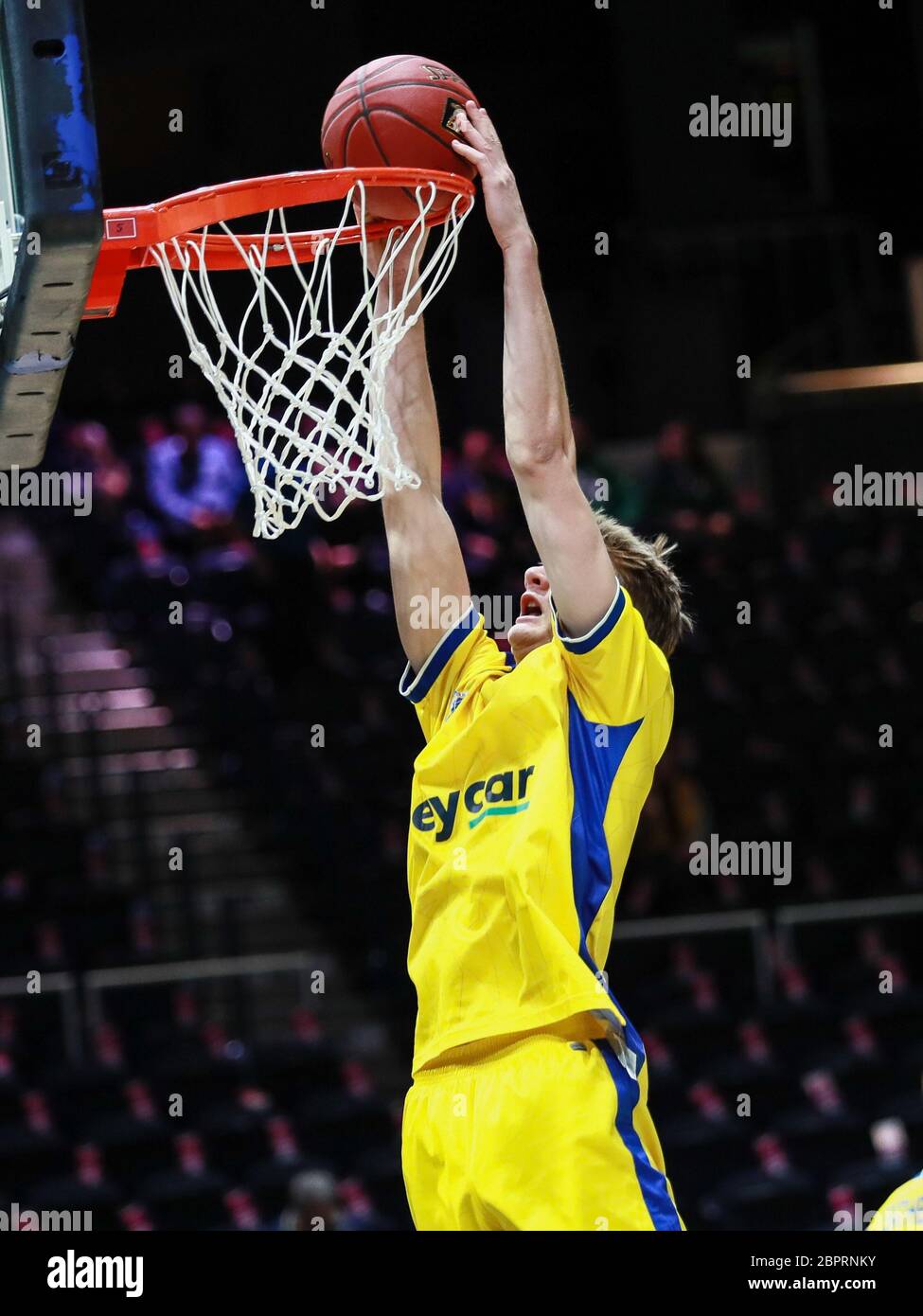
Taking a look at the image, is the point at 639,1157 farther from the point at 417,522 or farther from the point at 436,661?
the point at 417,522

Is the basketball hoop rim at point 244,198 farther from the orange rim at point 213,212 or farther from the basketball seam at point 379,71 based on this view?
the basketball seam at point 379,71

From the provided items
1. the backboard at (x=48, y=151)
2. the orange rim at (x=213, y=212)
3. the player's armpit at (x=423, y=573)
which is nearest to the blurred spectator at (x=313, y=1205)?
the player's armpit at (x=423, y=573)

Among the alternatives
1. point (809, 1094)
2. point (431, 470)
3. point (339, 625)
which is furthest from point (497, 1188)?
point (339, 625)

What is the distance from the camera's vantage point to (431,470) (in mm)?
4203

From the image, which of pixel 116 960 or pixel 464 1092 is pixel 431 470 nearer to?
pixel 464 1092

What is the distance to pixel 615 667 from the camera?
371cm

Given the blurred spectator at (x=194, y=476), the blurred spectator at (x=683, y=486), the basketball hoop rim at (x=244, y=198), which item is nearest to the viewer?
the basketball hoop rim at (x=244, y=198)

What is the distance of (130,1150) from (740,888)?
3199 millimetres

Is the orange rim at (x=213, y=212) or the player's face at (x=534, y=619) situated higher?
the orange rim at (x=213, y=212)

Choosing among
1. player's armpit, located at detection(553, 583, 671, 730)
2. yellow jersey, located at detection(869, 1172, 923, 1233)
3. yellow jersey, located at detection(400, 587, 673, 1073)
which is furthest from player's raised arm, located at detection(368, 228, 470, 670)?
yellow jersey, located at detection(869, 1172, 923, 1233)

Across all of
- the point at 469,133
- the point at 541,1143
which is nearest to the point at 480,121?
the point at 469,133

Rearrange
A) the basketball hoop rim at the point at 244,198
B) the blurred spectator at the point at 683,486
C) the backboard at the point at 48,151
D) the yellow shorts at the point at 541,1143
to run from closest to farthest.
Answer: the backboard at the point at 48,151, the yellow shorts at the point at 541,1143, the basketball hoop rim at the point at 244,198, the blurred spectator at the point at 683,486

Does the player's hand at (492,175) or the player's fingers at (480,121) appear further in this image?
the player's fingers at (480,121)

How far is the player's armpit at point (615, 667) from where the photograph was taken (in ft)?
12.1
